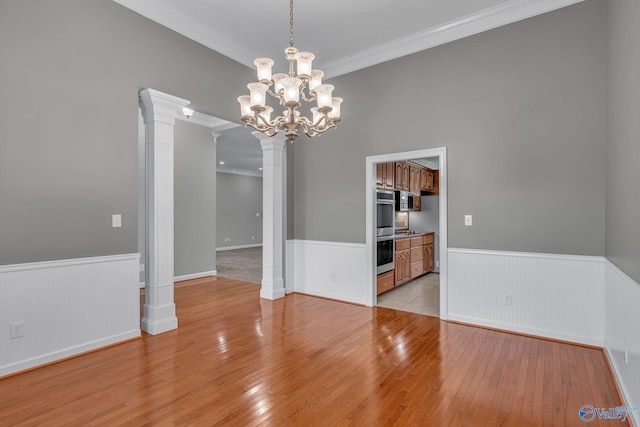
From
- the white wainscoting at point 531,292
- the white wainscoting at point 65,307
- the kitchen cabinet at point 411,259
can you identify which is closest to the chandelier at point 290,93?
the white wainscoting at point 65,307

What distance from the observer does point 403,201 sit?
232 inches

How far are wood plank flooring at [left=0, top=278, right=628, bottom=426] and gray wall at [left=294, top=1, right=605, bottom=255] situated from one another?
1.21 metres

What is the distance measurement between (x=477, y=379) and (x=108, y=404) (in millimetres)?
2677

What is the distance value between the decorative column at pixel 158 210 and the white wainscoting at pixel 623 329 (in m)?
3.91

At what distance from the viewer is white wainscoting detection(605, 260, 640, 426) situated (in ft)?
6.07

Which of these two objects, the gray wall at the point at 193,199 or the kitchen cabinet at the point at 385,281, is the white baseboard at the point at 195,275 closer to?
the gray wall at the point at 193,199

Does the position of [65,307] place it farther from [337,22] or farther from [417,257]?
[417,257]

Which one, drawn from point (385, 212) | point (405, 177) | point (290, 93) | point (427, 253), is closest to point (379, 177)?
point (385, 212)

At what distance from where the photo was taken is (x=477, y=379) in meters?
2.44

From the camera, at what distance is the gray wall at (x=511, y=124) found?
3.08m

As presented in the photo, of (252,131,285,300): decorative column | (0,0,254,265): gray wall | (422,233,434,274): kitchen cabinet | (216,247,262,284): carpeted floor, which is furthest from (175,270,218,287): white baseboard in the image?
(422,233,434,274): kitchen cabinet

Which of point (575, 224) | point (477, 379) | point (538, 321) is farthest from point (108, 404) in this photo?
point (575, 224)

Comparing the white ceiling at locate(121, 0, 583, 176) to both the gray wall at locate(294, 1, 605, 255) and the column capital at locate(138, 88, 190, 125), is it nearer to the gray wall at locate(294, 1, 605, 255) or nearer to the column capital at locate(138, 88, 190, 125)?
the gray wall at locate(294, 1, 605, 255)

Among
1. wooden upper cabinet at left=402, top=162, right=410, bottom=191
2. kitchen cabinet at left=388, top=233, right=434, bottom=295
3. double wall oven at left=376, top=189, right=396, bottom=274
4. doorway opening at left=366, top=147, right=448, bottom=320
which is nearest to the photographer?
doorway opening at left=366, top=147, right=448, bottom=320
